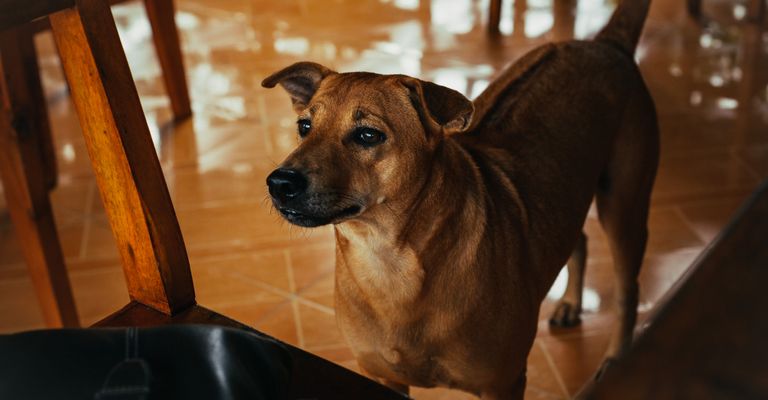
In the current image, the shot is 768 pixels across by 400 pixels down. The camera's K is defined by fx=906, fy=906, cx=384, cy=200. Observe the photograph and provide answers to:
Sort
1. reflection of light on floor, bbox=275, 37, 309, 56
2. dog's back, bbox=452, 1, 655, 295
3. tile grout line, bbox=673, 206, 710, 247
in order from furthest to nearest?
reflection of light on floor, bbox=275, 37, 309, 56, tile grout line, bbox=673, 206, 710, 247, dog's back, bbox=452, 1, 655, 295

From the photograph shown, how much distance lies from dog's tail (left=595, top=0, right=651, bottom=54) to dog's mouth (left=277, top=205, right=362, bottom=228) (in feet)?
Answer: 2.95

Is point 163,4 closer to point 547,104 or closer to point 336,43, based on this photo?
point 336,43

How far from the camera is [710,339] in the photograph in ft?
1.20

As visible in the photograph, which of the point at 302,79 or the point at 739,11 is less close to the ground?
the point at 302,79

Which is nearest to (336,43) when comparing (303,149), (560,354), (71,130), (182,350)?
(71,130)

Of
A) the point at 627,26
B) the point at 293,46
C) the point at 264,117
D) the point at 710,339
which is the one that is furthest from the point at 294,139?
the point at 710,339

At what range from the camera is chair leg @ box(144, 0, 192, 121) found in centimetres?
342

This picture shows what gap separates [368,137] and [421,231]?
0.19 metres

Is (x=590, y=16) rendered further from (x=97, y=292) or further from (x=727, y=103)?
(x=97, y=292)

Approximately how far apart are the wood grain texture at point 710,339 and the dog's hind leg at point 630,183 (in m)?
1.64

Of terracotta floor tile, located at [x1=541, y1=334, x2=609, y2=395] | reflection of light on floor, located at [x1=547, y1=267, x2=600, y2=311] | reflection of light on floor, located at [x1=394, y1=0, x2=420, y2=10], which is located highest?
reflection of light on floor, located at [x1=394, y1=0, x2=420, y2=10]

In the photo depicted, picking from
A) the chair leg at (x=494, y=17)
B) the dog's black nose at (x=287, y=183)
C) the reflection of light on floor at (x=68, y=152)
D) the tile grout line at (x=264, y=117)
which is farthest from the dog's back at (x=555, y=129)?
the chair leg at (x=494, y=17)

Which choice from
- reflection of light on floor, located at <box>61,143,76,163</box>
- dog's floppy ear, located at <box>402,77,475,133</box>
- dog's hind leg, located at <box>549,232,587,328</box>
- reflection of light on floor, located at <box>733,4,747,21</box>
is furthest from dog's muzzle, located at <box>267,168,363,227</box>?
reflection of light on floor, located at <box>733,4,747,21</box>

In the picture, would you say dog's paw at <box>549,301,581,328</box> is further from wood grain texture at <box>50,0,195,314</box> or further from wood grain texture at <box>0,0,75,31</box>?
wood grain texture at <box>0,0,75,31</box>
